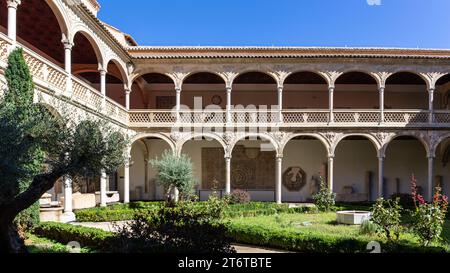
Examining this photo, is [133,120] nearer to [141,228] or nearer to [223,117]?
[223,117]

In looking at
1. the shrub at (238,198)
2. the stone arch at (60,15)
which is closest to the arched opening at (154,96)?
the shrub at (238,198)

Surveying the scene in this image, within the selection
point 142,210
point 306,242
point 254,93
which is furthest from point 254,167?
point 306,242

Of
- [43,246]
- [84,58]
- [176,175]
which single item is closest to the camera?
[43,246]

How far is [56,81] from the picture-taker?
11234mm

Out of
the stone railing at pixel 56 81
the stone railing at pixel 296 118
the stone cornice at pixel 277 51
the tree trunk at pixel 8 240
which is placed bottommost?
the tree trunk at pixel 8 240

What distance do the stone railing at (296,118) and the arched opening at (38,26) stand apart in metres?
4.57

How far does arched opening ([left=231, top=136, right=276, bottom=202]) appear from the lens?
20.8 meters

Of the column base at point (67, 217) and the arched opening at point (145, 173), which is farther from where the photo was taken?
the arched opening at point (145, 173)

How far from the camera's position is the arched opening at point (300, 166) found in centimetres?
2089

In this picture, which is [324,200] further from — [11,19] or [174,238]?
[11,19]

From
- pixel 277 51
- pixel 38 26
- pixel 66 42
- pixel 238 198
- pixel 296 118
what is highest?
pixel 277 51

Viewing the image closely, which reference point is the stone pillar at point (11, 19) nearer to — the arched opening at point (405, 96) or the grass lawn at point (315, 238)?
the grass lawn at point (315, 238)

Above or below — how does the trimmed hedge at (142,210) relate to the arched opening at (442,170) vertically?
below

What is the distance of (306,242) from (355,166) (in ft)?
45.4
